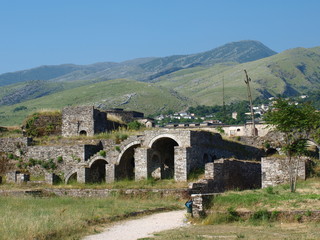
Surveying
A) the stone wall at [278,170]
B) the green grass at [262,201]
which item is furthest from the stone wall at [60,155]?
the green grass at [262,201]

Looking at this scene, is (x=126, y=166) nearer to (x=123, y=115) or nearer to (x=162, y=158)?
(x=162, y=158)

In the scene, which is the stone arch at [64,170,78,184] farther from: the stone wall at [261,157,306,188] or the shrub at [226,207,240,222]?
the shrub at [226,207,240,222]

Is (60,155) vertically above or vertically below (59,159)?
above

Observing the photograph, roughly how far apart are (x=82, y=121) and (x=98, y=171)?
7.34 m

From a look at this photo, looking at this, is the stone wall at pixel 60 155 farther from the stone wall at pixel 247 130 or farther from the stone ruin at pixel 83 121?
→ the stone wall at pixel 247 130

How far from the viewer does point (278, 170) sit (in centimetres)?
3155

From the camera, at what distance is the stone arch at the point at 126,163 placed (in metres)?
38.5

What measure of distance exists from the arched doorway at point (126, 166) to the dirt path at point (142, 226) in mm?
12832

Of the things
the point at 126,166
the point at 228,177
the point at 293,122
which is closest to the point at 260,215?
the point at 293,122

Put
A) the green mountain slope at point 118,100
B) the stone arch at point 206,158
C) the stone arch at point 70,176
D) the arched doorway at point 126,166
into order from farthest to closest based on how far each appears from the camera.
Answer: the green mountain slope at point 118,100
the stone arch at point 70,176
the arched doorway at point 126,166
the stone arch at point 206,158

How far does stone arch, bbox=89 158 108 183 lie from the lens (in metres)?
39.4

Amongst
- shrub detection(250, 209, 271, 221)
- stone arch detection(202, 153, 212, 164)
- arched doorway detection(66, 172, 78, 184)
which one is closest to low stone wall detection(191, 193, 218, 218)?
shrub detection(250, 209, 271, 221)

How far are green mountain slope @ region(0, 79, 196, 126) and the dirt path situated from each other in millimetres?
127229

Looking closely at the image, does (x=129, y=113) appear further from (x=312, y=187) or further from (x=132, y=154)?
(x=312, y=187)
